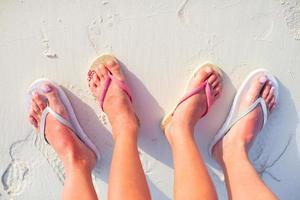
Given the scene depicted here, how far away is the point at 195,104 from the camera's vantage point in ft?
4.07

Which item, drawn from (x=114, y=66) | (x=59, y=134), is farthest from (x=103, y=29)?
(x=59, y=134)

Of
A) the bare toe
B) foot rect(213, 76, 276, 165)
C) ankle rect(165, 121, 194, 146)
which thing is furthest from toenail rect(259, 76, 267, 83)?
the bare toe

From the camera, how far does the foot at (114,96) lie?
4.03 feet

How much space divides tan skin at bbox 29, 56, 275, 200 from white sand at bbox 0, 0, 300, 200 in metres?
0.05

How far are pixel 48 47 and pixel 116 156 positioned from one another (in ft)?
1.36

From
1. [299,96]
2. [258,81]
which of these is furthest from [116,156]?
[299,96]

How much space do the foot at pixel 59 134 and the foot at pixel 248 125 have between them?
0.43m

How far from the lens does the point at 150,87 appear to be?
1286mm

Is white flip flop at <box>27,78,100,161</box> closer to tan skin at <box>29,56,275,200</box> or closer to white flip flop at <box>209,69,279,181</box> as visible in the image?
tan skin at <box>29,56,275,200</box>

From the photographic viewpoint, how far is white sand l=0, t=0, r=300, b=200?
1.23 m

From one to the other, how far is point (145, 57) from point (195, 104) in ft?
0.72

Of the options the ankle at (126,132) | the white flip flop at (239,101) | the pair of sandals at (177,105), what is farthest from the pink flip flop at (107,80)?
the white flip flop at (239,101)

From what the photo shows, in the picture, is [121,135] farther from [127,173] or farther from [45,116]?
[45,116]

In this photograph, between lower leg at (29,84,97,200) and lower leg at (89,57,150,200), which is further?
lower leg at (29,84,97,200)
